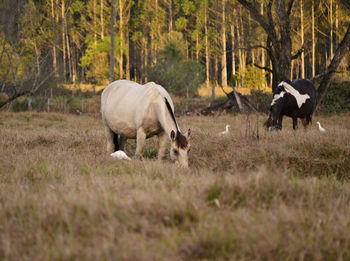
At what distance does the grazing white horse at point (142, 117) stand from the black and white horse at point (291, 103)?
3.43 meters

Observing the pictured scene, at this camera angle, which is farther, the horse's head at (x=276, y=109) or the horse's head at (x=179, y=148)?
the horse's head at (x=276, y=109)

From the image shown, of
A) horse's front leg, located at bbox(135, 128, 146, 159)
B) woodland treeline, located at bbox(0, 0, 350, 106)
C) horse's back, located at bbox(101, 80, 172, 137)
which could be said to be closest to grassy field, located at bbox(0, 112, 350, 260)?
horse's front leg, located at bbox(135, 128, 146, 159)

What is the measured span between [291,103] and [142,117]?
476cm

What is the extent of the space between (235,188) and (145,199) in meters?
0.87

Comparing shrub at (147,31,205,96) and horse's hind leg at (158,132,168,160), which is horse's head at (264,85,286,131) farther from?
shrub at (147,31,205,96)

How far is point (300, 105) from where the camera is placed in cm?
972

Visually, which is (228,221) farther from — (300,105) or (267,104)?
(267,104)

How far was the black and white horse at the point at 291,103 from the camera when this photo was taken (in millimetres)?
9281

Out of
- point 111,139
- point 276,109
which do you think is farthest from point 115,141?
point 276,109

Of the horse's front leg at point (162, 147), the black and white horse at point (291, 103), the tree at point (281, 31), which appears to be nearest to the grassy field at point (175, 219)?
the horse's front leg at point (162, 147)

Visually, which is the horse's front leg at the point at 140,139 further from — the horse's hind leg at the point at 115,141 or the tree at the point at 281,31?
the tree at the point at 281,31

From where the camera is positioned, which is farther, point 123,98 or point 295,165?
point 123,98

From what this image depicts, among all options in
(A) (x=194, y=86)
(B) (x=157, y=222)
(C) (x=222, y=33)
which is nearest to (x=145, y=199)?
(B) (x=157, y=222)

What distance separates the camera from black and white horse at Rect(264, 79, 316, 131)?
30.5 feet
